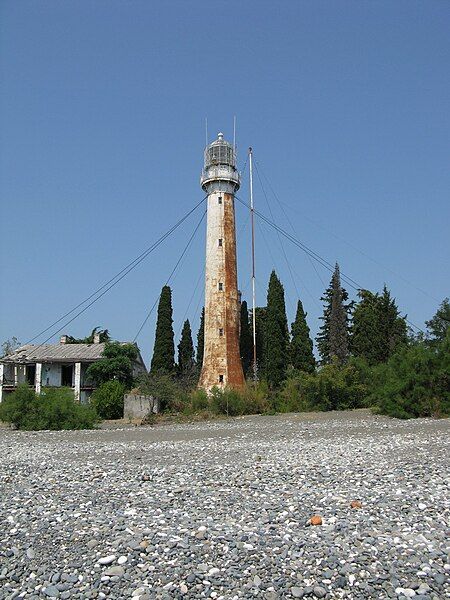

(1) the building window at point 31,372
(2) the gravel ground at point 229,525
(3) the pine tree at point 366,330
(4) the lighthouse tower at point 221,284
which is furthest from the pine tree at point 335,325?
(2) the gravel ground at point 229,525

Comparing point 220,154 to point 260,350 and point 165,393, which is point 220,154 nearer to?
point 260,350

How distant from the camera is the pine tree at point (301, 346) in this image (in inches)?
1692

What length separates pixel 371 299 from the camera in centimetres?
5047

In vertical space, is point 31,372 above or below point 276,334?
below

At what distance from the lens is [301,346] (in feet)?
143

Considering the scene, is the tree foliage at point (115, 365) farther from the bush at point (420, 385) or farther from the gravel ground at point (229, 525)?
the gravel ground at point (229, 525)

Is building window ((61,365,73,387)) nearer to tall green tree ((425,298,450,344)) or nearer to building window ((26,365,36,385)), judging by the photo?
building window ((26,365,36,385))

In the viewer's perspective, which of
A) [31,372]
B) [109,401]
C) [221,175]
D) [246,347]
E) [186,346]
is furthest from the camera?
[186,346]

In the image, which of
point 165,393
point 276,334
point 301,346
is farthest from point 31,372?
point 301,346

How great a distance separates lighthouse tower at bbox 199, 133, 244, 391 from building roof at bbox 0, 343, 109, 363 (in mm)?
10519

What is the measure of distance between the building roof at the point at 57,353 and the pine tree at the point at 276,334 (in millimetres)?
12753

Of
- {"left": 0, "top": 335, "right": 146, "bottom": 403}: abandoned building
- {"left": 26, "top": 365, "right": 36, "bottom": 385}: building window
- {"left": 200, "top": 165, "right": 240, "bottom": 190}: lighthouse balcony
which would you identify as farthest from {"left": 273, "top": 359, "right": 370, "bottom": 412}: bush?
{"left": 26, "top": 365, "right": 36, "bottom": 385}: building window

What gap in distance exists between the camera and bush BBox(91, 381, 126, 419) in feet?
116

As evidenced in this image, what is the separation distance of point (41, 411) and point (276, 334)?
1912 centimetres
